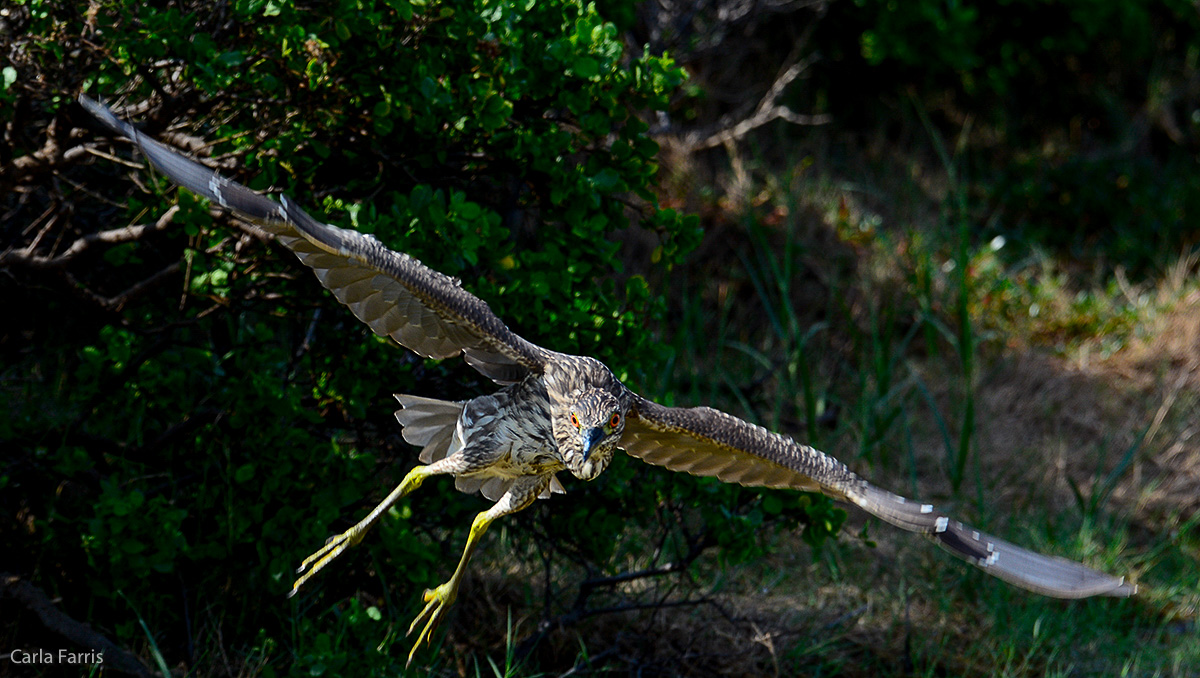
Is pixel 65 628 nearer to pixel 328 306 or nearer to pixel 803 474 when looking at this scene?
pixel 328 306

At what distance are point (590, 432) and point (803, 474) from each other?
74 centimetres

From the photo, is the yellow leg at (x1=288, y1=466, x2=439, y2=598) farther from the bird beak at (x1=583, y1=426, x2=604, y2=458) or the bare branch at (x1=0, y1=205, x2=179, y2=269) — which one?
the bare branch at (x1=0, y1=205, x2=179, y2=269)

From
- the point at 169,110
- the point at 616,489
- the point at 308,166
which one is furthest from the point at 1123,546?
the point at 169,110

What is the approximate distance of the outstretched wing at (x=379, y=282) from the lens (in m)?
2.83

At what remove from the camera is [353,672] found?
11.7 feet

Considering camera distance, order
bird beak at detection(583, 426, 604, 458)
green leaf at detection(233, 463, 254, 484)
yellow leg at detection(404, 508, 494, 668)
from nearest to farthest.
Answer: bird beak at detection(583, 426, 604, 458), yellow leg at detection(404, 508, 494, 668), green leaf at detection(233, 463, 254, 484)

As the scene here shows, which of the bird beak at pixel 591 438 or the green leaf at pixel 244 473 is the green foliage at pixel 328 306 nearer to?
the green leaf at pixel 244 473

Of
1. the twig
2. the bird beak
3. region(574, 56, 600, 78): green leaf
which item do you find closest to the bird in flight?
the bird beak

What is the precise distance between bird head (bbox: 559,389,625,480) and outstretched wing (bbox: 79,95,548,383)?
283 mm

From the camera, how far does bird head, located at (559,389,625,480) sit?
116 inches

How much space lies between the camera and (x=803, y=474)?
10.8 feet

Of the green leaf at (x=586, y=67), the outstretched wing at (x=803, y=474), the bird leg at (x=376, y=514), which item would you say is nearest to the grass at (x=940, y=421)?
the outstretched wing at (x=803, y=474)

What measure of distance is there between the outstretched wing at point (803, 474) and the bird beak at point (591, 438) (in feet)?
1.00

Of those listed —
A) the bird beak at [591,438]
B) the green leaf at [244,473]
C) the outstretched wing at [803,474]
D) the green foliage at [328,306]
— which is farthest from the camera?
the green leaf at [244,473]
